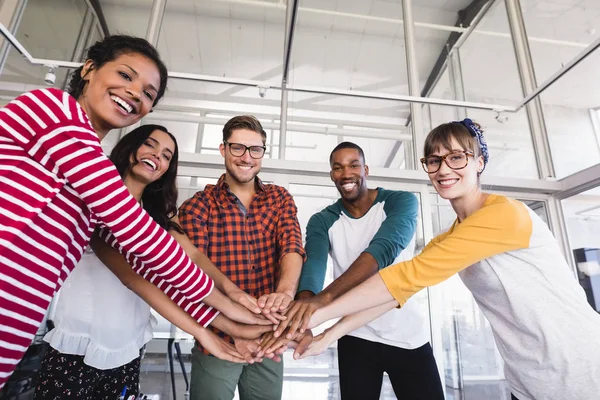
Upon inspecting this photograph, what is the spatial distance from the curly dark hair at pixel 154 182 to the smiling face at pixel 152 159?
2cm

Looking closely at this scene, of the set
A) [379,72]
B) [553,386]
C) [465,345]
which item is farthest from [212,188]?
[379,72]

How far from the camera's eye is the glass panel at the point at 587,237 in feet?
9.57

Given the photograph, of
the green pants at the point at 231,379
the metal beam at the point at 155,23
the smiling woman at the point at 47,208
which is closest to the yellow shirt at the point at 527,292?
the green pants at the point at 231,379

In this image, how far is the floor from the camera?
306cm

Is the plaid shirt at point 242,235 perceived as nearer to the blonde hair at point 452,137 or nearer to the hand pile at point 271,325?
the hand pile at point 271,325

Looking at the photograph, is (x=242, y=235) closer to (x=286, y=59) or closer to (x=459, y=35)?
(x=286, y=59)

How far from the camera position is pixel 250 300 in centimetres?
111

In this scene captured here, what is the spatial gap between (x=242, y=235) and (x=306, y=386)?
2955 mm

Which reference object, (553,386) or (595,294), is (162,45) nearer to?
(553,386)

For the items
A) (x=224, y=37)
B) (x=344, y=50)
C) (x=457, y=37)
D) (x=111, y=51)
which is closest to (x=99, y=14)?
(x=224, y=37)

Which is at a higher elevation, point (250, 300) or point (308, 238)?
point (308, 238)

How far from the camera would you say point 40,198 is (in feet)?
2.16

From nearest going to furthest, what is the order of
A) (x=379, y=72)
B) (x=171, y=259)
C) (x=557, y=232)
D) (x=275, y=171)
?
(x=171, y=259), (x=275, y=171), (x=557, y=232), (x=379, y=72)

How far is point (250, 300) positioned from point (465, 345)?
9.53 ft
